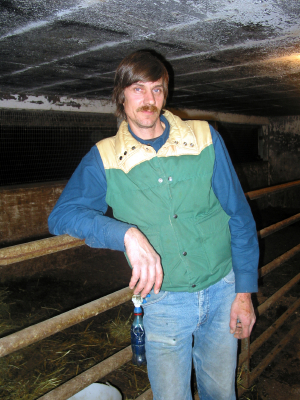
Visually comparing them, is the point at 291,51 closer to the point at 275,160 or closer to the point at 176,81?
the point at 176,81

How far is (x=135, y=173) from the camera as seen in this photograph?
Result: 1380mm

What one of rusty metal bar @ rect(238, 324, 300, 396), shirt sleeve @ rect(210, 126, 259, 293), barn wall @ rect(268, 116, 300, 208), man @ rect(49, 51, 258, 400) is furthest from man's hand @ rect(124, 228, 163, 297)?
barn wall @ rect(268, 116, 300, 208)

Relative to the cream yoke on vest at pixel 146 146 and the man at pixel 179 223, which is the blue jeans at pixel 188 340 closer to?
the man at pixel 179 223

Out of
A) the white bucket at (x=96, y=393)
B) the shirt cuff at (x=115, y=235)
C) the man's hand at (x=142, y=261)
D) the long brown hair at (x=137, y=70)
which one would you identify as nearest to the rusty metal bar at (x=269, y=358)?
the white bucket at (x=96, y=393)

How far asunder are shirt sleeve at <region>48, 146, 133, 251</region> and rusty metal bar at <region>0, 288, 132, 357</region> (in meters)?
0.27

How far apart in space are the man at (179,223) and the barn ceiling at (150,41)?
663mm

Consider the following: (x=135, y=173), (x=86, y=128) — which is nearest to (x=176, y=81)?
(x=86, y=128)

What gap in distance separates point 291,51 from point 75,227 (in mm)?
2627

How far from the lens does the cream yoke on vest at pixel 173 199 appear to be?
137cm

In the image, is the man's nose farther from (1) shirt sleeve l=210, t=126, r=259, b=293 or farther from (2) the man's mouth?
(1) shirt sleeve l=210, t=126, r=259, b=293

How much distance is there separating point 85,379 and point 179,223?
29.7 inches

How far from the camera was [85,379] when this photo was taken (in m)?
1.35

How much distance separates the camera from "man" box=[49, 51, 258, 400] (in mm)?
1368

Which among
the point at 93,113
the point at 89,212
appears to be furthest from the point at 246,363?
the point at 93,113
